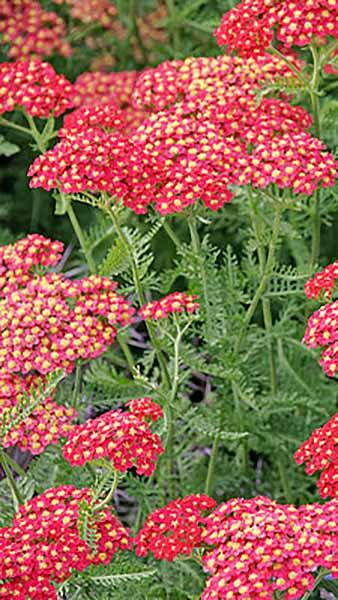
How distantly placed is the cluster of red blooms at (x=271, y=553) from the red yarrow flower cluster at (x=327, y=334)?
0.37m

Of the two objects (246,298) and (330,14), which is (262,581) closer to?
(246,298)

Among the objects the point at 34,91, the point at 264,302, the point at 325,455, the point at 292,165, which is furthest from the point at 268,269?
the point at 34,91

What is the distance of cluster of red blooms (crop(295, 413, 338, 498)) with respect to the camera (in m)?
2.80

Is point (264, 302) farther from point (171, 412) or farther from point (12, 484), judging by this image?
point (12, 484)

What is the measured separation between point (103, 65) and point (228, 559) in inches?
121

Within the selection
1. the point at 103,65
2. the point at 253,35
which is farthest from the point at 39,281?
the point at 103,65

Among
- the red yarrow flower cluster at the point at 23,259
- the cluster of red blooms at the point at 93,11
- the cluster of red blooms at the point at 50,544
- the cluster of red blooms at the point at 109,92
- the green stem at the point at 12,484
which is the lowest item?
the green stem at the point at 12,484

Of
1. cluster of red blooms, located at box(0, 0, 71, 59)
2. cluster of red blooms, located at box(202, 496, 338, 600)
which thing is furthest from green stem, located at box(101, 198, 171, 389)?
cluster of red blooms, located at box(0, 0, 71, 59)

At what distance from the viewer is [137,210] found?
319cm

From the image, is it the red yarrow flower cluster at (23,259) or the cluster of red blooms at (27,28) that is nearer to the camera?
the red yarrow flower cluster at (23,259)

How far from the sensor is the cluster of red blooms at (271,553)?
2.37 metres

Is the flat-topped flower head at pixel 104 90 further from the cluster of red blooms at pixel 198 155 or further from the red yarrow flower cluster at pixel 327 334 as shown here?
the red yarrow flower cluster at pixel 327 334

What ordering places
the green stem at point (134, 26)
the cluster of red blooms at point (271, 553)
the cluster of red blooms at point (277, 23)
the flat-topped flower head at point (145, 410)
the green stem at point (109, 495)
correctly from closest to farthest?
the cluster of red blooms at point (271, 553), the green stem at point (109, 495), the flat-topped flower head at point (145, 410), the cluster of red blooms at point (277, 23), the green stem at point (134, 26)

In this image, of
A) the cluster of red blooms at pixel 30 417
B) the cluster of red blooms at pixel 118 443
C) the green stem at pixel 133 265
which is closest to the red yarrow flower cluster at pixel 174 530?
the cluster of red blooms at pixel 118 443
